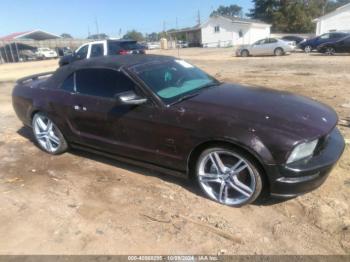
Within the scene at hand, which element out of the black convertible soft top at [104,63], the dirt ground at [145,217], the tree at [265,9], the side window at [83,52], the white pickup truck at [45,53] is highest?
the tree at [265,9]

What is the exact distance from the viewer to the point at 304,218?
333 cm

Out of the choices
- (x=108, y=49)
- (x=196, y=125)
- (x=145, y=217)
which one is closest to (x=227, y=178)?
(x=196, y=125)

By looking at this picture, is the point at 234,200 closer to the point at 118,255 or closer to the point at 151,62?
the point at 118,255

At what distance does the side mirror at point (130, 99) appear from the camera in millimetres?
3711

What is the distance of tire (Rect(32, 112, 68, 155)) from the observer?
513 centimetres

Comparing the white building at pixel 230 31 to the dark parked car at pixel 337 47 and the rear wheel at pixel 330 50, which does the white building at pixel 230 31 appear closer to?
the dark parked car at pixel 337 47

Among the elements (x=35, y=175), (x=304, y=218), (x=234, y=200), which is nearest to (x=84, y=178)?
(x=35, y=175)

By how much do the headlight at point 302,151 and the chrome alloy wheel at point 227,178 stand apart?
0.42 m

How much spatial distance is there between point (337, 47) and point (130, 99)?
72.8 feet

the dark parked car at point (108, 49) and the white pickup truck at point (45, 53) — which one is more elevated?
the dark parked car at point (108, 49)

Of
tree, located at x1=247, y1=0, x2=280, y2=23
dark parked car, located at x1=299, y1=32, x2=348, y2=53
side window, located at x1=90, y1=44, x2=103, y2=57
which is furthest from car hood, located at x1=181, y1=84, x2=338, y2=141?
tree, located at x1=247, y1=0, x2=280, y2=23

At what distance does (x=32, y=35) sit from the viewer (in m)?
45.7

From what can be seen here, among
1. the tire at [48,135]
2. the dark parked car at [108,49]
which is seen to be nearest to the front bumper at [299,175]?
the tire at [48,135]

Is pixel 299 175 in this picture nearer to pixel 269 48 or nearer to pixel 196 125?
pixel 196 125
